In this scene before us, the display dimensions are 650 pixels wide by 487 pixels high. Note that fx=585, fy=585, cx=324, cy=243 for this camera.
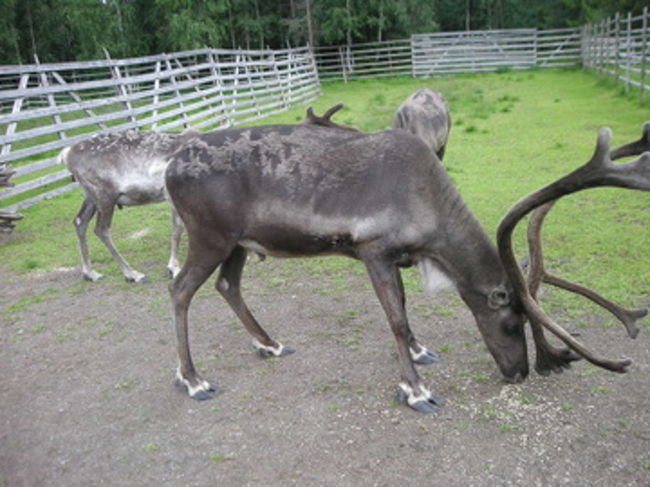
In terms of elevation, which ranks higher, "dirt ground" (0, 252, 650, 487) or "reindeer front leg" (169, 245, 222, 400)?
"reindeer front leg" (169, 245, 222, 400)

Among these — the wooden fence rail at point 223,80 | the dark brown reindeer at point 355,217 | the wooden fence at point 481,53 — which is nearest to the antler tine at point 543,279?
the dark brown reindeer at point 355,217

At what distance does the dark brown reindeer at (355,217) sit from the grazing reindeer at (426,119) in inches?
132

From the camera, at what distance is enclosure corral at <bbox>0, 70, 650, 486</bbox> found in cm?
331

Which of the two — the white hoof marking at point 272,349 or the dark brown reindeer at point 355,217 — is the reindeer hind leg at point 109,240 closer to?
the white hoof marking at point 272,349

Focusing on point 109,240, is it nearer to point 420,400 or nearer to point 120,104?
point 420,400

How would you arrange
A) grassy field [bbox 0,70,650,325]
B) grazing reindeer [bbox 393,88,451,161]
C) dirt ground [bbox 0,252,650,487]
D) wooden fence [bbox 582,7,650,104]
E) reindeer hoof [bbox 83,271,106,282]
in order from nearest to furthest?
dirt ground [bbox 0,252,650,487], grassy field [bbox 0,70,650,325], reindeer hoof [bbox 83,271,106,282], grazing reindeer [bbox 393,88,451,161], wooden fence [bbox 582,7,650,104]

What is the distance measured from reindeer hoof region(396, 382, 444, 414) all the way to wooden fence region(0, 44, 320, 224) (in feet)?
22.8

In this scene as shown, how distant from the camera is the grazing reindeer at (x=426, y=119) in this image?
736cm

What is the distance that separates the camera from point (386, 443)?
3463 millimetres

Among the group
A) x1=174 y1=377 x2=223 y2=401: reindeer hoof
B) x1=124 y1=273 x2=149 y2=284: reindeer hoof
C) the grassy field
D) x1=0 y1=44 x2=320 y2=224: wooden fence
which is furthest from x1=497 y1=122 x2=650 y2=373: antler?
x1=0 y1=44 x2=320 y2=224: wooden fence

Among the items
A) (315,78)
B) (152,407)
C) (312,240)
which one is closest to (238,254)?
(312,240)

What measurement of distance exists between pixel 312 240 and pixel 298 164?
53 cm

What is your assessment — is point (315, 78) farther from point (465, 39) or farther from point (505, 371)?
point (505, 371)

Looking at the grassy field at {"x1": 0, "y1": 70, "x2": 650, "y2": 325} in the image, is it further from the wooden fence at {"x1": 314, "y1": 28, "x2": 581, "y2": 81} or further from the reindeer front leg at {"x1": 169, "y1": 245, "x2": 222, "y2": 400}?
the wooden fence at {"x1": 314, "y1": 28, "x2": 581, "y2": 81}
